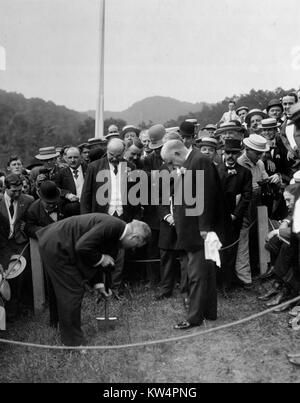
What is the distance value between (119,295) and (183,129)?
2571mm

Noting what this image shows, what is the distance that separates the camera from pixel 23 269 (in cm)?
660

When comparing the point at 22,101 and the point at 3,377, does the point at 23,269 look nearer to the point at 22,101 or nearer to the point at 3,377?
the point at 3,377

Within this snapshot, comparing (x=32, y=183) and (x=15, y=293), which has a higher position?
(x=32, y=183)

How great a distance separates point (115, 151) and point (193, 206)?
167cm

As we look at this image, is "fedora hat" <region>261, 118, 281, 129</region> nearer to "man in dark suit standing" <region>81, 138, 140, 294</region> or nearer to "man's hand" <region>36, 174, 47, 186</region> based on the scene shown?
"man in dark suit standing" <region>81, 138, 140, 294</region>

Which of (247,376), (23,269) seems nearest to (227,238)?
(247,376)

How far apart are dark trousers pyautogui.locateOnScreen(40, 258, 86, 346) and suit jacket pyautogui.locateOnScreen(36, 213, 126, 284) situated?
3 centimetres

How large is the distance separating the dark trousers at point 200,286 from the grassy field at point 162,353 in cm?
17

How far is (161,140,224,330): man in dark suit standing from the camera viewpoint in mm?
5500

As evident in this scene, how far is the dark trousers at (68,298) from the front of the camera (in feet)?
17.4

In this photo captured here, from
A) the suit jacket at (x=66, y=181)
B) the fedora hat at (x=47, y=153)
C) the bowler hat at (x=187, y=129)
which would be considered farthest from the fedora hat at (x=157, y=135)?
the fedora hat at (x=47, y=153)

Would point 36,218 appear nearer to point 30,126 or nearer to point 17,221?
point 17,221

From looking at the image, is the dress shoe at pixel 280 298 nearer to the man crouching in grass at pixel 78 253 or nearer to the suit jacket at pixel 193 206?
the suit jacket at pixel 193 206

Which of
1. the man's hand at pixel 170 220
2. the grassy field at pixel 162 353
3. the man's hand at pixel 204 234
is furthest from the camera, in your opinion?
Answer: the man's hand at pixel 170 220
